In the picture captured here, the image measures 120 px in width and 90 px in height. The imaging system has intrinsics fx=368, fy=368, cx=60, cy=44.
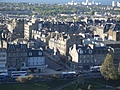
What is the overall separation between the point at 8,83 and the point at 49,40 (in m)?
11.3

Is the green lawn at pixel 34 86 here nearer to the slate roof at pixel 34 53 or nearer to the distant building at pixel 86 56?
the slate roof at pixel 34 53

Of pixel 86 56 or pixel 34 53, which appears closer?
pixel 34 53

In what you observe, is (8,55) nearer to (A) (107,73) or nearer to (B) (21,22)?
(A) (107,73)

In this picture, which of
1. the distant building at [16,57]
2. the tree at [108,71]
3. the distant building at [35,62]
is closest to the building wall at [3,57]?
the distant building at [16,57]

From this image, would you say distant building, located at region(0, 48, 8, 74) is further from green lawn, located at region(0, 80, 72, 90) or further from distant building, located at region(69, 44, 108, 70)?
distant building, located at region(69, 44, 108, 70)

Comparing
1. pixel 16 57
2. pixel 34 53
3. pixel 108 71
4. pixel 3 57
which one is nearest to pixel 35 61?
pixel 34 53

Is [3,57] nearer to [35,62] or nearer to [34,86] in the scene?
[35,62]

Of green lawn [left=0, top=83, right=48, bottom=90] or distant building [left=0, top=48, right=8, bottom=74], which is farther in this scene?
distant building [left=0, top=48, right=8, bottom=74]

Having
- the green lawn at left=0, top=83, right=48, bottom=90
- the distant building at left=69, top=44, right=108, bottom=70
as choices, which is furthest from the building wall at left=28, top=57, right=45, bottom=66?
the green lawn at left=0, top=83, right=48, bottom=90

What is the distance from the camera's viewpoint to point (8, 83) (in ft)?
69.5

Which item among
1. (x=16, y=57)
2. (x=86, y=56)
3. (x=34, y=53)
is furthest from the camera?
(x=86, y=56)

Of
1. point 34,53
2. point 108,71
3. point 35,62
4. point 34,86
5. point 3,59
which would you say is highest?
point 34,53

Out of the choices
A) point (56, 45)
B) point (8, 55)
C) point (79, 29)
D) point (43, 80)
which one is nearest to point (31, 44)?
point (56, 45)

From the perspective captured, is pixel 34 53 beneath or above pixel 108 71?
above
